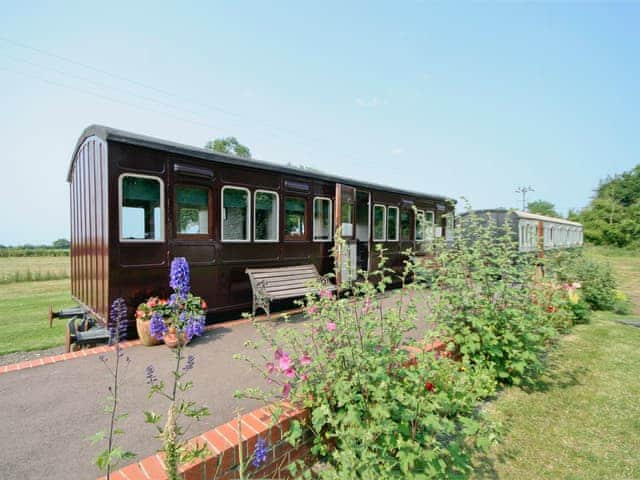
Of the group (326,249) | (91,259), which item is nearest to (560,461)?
(326,249)

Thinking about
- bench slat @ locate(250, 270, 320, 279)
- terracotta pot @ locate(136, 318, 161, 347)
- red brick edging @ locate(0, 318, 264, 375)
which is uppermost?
bench slat @ locate(250, 270, 320, 279)

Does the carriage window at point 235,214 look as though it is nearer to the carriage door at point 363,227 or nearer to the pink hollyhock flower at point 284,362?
the carriage door at point 363,227

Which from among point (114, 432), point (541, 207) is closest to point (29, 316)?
point (114, 432)

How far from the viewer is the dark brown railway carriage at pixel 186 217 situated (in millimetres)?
4383

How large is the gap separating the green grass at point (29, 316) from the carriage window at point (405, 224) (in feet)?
28.6

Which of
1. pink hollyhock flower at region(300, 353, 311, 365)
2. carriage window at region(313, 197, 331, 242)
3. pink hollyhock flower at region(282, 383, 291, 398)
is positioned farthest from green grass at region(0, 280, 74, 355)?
pink hollyhock flower at region(300, 353, 311, 365)

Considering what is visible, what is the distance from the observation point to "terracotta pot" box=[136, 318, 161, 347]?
4195mm

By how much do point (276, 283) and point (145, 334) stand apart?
2.27 m

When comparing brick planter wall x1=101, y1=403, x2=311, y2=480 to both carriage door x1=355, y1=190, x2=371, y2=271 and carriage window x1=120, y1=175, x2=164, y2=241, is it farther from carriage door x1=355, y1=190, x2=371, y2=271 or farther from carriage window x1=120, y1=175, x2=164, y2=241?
carriage door x1=355, y1=190, x2=371, y2=271

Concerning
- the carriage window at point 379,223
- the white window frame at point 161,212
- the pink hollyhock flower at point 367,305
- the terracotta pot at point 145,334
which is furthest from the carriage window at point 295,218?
the pink hollyhock flower at point 367,305

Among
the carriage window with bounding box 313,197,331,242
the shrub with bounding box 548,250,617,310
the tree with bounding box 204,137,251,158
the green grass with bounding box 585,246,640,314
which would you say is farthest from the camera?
the tree with bounding box 204,137,251,158

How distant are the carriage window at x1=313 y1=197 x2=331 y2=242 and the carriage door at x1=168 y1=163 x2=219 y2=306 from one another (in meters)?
2.45

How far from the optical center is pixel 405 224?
10031mm

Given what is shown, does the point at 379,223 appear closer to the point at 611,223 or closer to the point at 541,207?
the point at 611,223
